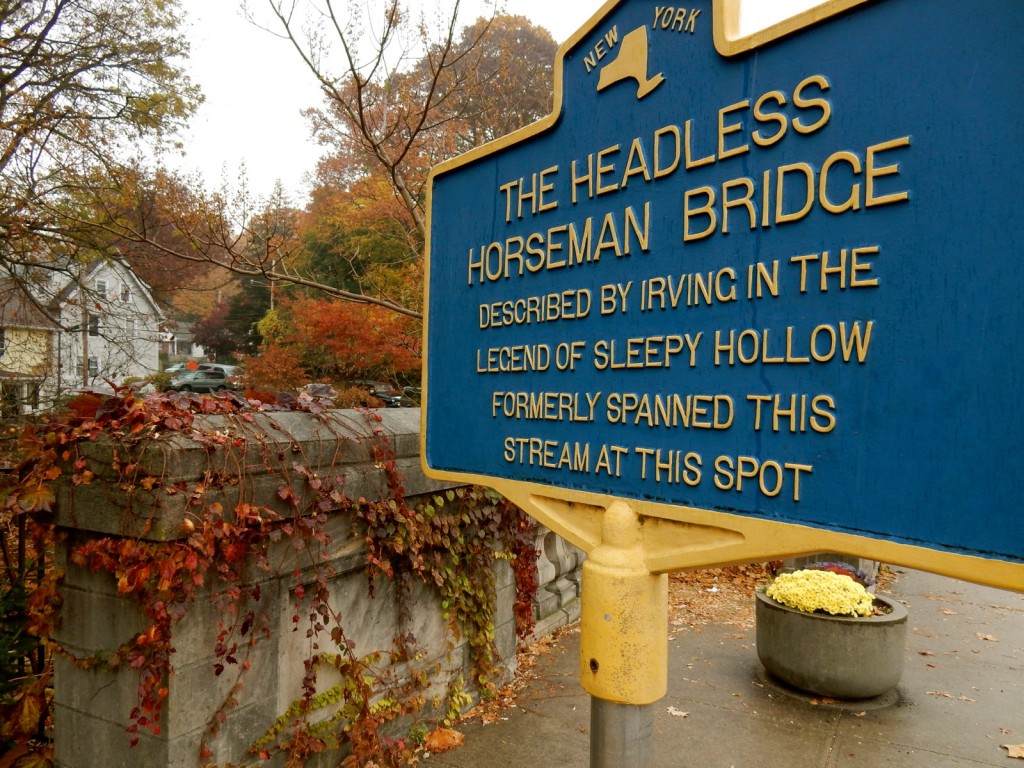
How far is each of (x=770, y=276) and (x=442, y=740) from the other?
337 cm

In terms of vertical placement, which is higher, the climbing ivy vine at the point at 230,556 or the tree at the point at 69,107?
the tree at the point at 69,107

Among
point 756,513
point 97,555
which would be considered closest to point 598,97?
point 756,513

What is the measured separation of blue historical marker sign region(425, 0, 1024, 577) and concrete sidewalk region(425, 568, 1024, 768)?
2.40m

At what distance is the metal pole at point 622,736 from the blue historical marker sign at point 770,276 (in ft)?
2.06

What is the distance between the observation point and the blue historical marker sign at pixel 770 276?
53.8 inches

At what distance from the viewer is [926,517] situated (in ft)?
4.60

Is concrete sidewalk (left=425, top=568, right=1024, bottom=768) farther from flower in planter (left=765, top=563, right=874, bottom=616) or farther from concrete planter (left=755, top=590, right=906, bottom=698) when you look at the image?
flower in planter (left=765, top=563, right=874, bottom=616)

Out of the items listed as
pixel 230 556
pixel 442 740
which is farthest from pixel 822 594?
pixel 230 556

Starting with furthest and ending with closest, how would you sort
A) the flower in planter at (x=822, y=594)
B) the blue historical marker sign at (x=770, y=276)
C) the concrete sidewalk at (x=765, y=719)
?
the flower in planter at (x=822, y=594)
the concrete sidewalk at (x=765, y=719)
the blue historical marker sign at (x=770, y=276)

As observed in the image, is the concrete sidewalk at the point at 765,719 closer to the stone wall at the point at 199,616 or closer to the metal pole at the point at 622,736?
the stone wall at the point at 199,616

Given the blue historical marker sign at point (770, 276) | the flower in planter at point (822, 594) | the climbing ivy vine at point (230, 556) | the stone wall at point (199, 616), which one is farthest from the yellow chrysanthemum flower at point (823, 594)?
the blue historical marker sign at point (770, 276)

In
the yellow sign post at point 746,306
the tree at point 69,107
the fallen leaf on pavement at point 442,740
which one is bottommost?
the fallen leaf on pavement at point 442,740

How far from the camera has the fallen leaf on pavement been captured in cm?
390

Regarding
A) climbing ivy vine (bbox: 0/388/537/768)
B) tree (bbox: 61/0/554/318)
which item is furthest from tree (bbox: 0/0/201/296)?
climbing ivy vine (bbox: 0/388/537/768)
